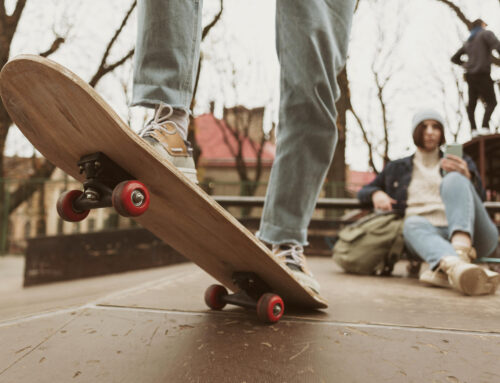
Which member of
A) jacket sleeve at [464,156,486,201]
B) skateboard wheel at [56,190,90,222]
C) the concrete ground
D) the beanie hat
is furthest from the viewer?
the beanie hat

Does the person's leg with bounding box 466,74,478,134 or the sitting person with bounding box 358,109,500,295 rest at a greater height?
the person's leg with bounding box 466,74,478,134

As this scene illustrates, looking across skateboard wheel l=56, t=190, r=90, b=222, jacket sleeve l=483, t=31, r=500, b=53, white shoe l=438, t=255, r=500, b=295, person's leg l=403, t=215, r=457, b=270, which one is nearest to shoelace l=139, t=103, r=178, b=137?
skateboard wheel l=56, t=190, r=90, b=222

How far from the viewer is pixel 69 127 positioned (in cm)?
105

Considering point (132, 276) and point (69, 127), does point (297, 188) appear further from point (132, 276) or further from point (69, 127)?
point (132, 276)

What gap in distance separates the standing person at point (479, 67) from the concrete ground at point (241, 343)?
6.01 m

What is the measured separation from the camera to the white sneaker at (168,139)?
1194 millimetres

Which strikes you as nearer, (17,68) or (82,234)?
(17,68)

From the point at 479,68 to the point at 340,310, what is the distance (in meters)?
6.44

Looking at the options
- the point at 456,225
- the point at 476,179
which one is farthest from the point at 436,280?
the point at 476,179

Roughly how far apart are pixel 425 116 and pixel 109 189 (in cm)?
280

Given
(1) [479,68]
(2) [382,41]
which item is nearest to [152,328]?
(1) [479,68]

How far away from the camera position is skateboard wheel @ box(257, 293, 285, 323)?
1.26 metres

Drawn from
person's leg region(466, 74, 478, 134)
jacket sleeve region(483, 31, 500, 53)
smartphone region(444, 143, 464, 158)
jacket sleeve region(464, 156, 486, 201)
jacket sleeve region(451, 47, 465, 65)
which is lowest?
jacket sleeve region(464, 156, 486, 201)

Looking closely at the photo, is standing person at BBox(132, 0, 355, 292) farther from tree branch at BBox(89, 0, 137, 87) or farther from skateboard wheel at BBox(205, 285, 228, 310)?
tree branch at BBox(89, 0, 137, 87)
